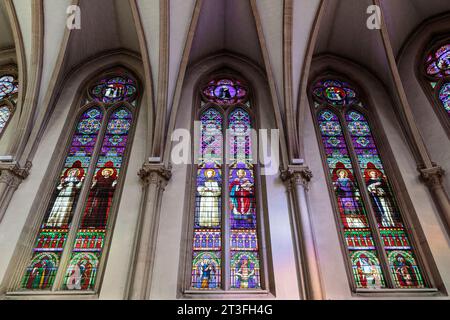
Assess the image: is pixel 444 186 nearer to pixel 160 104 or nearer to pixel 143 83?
Answer: pixel 160 104

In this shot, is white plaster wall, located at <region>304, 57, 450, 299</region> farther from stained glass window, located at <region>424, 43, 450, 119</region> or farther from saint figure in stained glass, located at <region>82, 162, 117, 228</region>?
saint figure in stained glass, located at <region>82, 162, 117, 228</region>

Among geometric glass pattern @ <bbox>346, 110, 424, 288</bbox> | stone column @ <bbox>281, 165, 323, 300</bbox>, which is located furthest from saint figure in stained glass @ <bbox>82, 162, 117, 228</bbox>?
geometric glass pattern @ <bbox>346, 110, 424, 288</bbox>

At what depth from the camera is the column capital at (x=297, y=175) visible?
8.97 meters

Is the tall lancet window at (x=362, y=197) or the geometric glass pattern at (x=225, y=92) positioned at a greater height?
the geometric glass pattern at (x=225, y=92)

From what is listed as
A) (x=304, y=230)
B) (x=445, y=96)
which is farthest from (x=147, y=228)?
(x=445, y=96)

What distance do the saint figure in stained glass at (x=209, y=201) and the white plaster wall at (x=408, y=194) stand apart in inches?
94.6

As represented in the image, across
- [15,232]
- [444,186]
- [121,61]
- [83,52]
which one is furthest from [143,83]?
[444,186]

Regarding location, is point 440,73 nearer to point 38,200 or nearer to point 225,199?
point 225,199

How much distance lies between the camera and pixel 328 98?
11.7m

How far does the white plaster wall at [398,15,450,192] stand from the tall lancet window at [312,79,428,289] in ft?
4.36

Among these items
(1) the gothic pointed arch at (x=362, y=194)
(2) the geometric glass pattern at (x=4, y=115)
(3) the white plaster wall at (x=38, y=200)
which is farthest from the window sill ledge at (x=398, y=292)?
(2) the geometric glass pattern at (x=4, y=115)

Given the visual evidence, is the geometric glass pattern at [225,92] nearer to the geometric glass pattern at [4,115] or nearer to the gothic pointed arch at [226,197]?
the gothic pointed arch at [226,197]

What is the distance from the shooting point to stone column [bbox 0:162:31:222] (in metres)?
8.70

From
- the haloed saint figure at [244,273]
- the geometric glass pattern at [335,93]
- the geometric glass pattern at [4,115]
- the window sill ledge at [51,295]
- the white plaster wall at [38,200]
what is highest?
the geometric glass pattern at [335,93]
